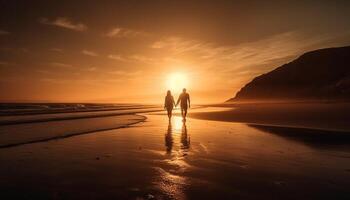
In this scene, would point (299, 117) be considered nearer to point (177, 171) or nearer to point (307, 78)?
point (177, 171)

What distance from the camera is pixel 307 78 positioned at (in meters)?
101

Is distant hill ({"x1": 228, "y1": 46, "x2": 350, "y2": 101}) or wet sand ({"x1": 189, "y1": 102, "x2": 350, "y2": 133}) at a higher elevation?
distant hill ({"x1": 228, "y1": 46, "x2": 350, "y2": 101})

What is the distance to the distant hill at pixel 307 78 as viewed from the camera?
8479cm

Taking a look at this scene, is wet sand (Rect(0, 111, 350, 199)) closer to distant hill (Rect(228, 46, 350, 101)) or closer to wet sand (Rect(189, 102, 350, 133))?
wet sand (Rect(189, 102, 350, 133))

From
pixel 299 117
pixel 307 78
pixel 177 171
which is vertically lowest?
pixel 177 171

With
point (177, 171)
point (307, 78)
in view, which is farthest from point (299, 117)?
point (307, 78)

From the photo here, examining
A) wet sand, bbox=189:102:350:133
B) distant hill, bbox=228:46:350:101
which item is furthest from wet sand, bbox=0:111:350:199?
distant hill, bbox=228:46:350:101

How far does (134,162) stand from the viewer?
710 centimetres

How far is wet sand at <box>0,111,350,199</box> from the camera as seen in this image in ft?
15.1

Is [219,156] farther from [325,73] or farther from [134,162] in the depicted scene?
[325,73]

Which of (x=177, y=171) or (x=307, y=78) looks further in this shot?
(x=307, y=78)

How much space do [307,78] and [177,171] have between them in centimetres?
11042

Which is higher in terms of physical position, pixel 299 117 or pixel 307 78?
pixel 307 78

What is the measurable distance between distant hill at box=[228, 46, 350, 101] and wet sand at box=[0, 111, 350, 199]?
242 feet
